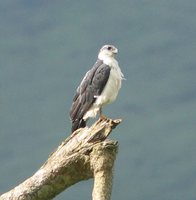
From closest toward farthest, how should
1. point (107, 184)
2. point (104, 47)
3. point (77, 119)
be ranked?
point (107, 184) → point (77, 119) → point (104, 47)

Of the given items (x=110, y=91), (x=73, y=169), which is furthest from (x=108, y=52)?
(x=73, y=169)

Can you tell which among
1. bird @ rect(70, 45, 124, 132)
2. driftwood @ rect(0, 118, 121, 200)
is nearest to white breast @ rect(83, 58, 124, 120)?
bird @ rect(70, 45, 124, 132)

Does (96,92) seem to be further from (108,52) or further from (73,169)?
(73,169)

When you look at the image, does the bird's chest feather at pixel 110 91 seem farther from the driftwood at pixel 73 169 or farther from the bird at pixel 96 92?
the driftwood at pixel 73 169

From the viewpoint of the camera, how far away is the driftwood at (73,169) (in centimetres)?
802

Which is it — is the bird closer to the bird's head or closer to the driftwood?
the bird's head

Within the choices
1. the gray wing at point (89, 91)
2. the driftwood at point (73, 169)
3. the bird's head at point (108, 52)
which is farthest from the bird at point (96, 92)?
the driftwood at point (73, 169)

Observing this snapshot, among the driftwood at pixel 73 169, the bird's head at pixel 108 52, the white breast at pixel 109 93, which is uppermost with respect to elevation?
the bird's head at pixel 108 52

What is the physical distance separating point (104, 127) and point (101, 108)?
14.0ft

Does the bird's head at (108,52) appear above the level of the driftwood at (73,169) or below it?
above

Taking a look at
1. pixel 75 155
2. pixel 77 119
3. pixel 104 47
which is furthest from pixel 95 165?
pixel 104 47

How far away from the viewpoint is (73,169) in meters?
8.11

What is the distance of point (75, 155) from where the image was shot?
8070 millimetres

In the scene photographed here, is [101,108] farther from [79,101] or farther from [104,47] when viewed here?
[104,47]
